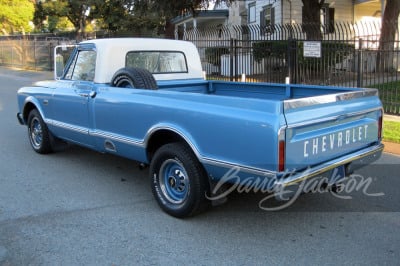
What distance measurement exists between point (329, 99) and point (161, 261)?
2.05 m

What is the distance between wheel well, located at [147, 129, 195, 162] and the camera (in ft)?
14.7

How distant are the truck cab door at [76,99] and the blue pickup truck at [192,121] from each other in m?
0.01

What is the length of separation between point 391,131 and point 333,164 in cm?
516

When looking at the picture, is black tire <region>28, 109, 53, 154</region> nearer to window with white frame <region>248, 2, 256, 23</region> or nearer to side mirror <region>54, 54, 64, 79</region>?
side mirror <region>54, 54, 64, 79</region>

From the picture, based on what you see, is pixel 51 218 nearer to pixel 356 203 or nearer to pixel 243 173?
pixel 243 173

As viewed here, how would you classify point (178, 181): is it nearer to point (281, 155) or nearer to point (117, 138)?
point (117, 138)

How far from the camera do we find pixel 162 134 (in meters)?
4.68

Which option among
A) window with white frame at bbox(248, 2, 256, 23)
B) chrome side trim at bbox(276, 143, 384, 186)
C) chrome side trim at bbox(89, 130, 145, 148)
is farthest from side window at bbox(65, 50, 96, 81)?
window with white frame at bbox(248, 2, 256, 23)

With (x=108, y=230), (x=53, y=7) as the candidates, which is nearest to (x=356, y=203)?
(x=108, y=230)

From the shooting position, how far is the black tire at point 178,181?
14.0ft

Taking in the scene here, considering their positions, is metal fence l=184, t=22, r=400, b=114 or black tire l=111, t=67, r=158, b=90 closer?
black tire l=111, t=67, r=158, b=90

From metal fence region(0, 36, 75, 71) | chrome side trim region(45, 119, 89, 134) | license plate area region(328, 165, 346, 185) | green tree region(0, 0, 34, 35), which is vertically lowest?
license plate area region(328, 165, 346, 185)

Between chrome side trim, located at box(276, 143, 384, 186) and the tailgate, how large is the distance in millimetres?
44

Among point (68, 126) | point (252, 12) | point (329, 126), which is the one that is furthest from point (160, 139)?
point (252, 12)
